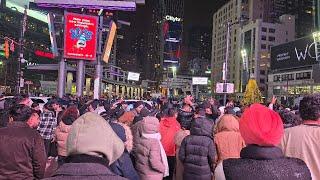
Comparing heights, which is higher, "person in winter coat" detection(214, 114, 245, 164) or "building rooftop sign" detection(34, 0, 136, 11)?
"building rooftop sign" detection(34, 0, 136, 11)

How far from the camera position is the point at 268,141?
300 centimetres

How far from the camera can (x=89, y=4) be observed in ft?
149

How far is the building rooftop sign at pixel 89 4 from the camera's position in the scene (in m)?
44.8

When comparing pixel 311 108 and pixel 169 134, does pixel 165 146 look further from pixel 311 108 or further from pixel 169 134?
pixel 311 108

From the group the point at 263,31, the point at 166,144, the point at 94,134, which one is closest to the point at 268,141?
the point at 94,134

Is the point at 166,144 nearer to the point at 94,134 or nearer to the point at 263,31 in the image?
the point at 94,134

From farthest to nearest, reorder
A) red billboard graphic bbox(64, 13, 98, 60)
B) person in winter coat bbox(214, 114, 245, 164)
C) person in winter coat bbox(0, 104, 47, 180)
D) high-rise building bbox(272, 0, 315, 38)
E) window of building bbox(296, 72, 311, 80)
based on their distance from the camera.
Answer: high-rise building bbox(272, 0, 315, 38) < window of building bbox(296, 72, 311, 80) < red billboard graphic bbox(64, 13, 98, 60) < person in winter coat bbox(214, 114, 245, 164) < person in winter coat bbox(0, 104, 47, 180)

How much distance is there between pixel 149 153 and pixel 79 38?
37611 millimetres

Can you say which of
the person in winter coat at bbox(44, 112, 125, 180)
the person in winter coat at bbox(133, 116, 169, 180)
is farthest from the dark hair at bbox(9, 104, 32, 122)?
the person in winter coat at bbox(44, 112, 125, 180)

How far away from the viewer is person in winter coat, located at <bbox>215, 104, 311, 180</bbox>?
117 inches

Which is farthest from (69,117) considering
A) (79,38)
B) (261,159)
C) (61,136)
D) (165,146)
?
(79,38)

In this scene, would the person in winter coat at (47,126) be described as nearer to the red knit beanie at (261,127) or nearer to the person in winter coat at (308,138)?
the person in winter coat at (308,138)

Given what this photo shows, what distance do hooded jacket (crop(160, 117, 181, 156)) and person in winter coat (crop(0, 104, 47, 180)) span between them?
422 centimetres

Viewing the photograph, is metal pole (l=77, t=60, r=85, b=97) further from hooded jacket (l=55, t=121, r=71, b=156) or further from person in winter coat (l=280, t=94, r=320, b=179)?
person in winter coat (l=280, t=94, r=320, b=179)
